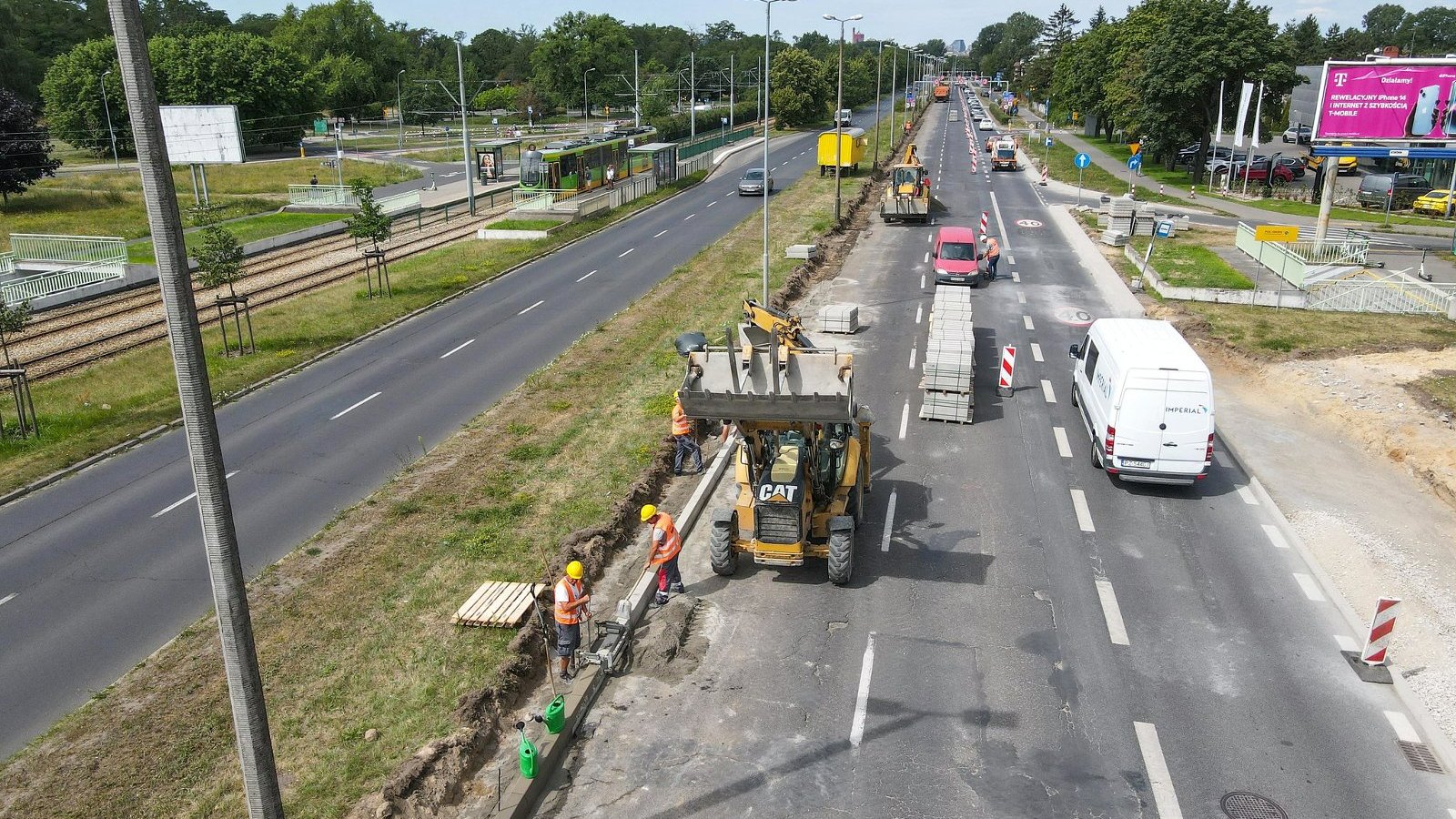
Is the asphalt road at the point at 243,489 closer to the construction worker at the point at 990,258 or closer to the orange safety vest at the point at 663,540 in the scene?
the orange safety vest at the point at 663,540

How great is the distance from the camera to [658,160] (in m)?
64.9

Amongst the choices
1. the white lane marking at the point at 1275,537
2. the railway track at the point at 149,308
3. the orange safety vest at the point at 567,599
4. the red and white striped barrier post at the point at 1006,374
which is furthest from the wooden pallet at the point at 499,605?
the railway track at the point at 149,308

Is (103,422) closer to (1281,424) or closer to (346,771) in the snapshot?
(346,771)

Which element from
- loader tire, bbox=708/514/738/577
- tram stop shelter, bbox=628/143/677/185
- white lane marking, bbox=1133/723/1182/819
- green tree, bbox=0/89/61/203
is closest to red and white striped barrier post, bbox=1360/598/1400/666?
white lane marking, bbox=1133/723/1182/819

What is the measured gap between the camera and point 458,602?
1462 centimetres

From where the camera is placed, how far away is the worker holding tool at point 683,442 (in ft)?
63.3

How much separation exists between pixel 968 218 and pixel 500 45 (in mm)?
143607

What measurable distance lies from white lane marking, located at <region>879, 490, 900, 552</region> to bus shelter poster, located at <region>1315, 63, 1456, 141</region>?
104 ft

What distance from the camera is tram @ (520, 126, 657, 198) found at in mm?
54781

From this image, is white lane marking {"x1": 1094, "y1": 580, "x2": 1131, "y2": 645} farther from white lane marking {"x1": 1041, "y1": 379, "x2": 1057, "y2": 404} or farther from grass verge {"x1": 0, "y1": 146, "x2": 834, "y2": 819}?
white lane marking {"x1": 1041, "y1": 379, "x2": 1057, "y2": 404}

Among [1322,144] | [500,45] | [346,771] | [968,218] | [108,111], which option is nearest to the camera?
[346,771]

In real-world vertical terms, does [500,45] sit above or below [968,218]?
above

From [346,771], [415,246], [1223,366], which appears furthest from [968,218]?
[346,771]

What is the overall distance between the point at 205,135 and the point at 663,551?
156ft
